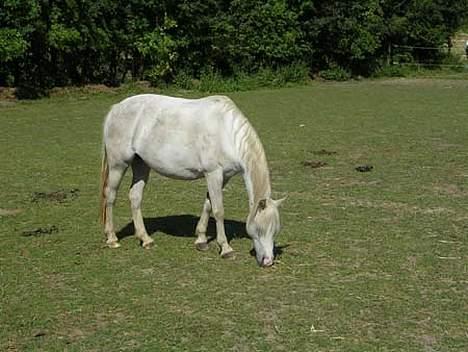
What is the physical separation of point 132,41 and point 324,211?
609 inches

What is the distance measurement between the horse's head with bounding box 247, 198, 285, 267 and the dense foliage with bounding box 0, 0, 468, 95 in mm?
14387

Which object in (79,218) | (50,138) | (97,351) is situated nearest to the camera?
(97,351)

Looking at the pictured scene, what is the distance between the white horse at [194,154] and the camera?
518 cm

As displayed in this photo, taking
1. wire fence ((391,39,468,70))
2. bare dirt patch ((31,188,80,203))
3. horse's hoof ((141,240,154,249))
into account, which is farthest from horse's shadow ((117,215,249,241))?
wire fence ((391,39,468,70))

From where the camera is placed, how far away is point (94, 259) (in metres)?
5.63

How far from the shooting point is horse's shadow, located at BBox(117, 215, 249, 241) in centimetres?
634

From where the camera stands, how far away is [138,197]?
604 cm

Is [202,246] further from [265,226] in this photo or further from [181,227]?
[265,226]

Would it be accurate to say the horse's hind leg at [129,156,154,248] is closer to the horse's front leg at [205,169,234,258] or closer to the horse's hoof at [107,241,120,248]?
the horse's hoof at [107,241,120,248]

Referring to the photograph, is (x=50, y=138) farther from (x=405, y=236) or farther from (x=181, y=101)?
(x=405, y=236)

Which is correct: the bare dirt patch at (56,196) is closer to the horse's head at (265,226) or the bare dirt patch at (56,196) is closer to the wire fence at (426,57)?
the horse's head at (265,226)

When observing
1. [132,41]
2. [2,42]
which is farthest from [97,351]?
[132,41]

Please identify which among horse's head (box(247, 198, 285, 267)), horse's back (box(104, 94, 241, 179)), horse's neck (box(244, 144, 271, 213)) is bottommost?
horse's head (box(247, 198, 285, 267))

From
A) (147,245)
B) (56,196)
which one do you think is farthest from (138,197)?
(56,196)
